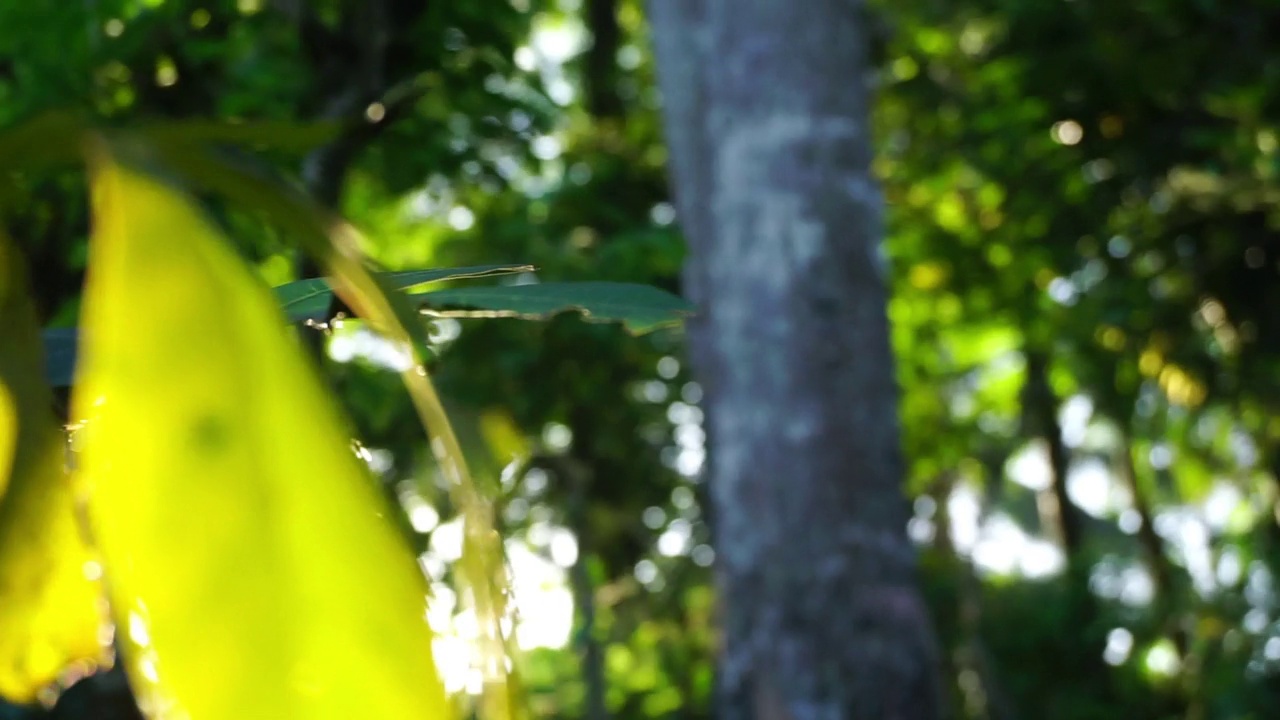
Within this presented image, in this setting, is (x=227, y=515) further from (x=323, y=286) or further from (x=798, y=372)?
(x=798, y=372)

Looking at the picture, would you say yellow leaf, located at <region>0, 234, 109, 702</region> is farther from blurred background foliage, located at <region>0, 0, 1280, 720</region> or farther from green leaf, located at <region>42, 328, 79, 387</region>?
blurred background foliage, located at <region>0, 0, 1280, 720</region>

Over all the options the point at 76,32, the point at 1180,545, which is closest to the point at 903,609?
the point at 76,32

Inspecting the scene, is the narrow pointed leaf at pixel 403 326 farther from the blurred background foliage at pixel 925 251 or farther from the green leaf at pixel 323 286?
the blurred background foliage at pixel 925 251

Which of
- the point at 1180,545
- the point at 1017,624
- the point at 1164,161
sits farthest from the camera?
the point at 1180,545

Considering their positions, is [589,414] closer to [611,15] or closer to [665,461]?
[665,461]

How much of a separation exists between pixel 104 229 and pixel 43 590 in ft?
0.50

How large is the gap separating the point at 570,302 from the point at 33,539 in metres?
0.24

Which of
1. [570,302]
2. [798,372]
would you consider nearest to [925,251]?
[798,372]

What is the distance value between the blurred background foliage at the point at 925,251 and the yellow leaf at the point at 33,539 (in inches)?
59.0

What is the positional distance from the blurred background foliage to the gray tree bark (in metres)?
0.35

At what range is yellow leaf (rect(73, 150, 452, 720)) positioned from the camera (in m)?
0.21

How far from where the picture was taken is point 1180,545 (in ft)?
26.8

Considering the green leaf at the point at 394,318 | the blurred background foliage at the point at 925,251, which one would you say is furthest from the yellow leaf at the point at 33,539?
the blurred background foliage at the point at 925,251

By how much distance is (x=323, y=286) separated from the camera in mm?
506
